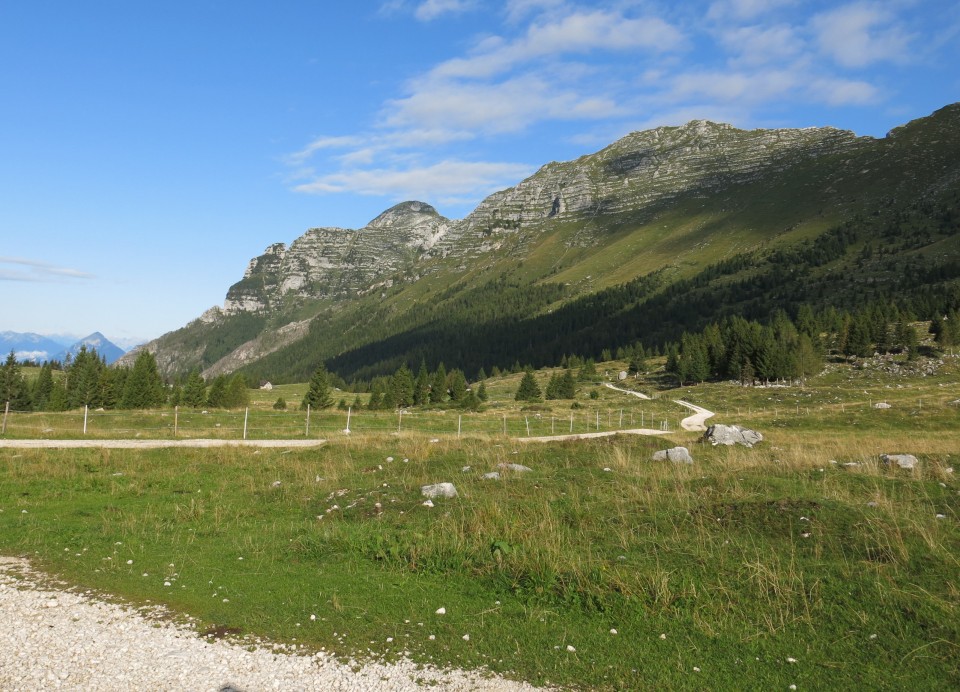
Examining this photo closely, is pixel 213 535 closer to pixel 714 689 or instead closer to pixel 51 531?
pixel 51 531

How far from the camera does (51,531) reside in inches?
546

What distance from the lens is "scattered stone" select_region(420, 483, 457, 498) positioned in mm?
16359

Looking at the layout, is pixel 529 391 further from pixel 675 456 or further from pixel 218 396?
pixel 675 456

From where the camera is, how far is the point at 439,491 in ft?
54.2

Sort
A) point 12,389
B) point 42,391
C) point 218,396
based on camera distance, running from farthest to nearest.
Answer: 1. point 42,391
2. point 12,389
3. point 218,396

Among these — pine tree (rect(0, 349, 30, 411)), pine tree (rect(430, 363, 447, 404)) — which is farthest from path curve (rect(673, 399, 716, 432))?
pine tree (rect(0, 349, 30, 411))

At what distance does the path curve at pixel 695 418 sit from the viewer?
54.2 meters

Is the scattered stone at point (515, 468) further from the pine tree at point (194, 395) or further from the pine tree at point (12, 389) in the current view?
the pine tree at point (12, 389)

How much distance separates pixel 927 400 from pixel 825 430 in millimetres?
23112

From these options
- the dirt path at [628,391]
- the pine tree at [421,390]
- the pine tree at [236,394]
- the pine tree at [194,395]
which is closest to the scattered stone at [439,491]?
the pine tree at [236,394]

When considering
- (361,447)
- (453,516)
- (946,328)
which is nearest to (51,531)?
(453,516)

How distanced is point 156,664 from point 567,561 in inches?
275

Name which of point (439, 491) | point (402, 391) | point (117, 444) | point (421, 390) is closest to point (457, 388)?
point (421, 390)

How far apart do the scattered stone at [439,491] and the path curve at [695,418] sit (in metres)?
39.0
